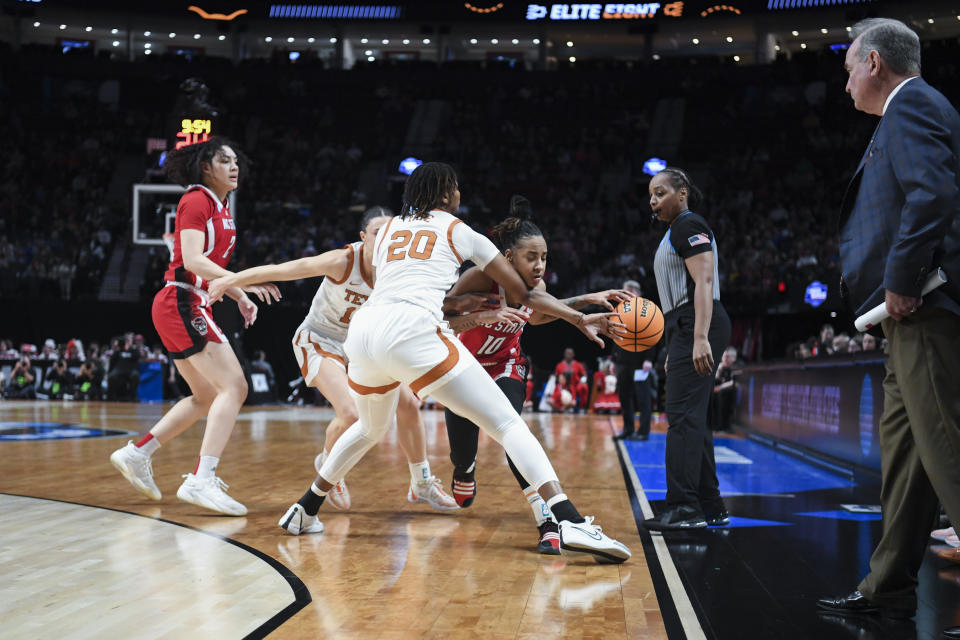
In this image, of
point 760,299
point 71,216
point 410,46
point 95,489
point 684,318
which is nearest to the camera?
point 684,318

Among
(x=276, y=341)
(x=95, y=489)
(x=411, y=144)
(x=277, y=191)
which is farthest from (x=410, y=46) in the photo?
(x=95, y=489)

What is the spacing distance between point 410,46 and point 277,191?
1016cm

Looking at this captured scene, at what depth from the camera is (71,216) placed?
994 inches

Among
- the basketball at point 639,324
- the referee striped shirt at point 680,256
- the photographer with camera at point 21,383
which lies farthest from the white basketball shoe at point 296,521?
the photographer with camera at point 21,383

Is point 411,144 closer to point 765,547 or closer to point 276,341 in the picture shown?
point 276,341

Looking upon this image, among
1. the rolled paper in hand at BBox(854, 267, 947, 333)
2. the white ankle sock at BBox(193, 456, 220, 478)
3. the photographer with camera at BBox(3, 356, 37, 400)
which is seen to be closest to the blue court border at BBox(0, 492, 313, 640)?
the white ankle sock at BBox(193, 456, 220, 478)

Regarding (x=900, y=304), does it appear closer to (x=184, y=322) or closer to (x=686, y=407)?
(x=686, y=407)

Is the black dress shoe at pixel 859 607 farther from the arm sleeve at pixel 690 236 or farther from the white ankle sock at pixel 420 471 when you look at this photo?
the white ankle sock at pixel 420 471

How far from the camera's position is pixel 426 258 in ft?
13.2

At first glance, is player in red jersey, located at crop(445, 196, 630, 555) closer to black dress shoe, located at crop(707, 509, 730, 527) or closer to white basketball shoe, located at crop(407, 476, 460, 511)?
white basketball shoe, located at crop(407, 476, 460, 511)

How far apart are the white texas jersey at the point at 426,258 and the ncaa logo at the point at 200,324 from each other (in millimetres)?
1597

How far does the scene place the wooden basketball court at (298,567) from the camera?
2902mm

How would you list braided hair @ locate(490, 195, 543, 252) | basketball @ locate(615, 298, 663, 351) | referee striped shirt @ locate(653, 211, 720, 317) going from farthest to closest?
referee striped shirt @ locate(653, 211, 720, 317), braided hair @ locate(490, 195, 543, 252), basketball @ locate(615, 298, 663, 351)

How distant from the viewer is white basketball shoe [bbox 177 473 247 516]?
196 inches
